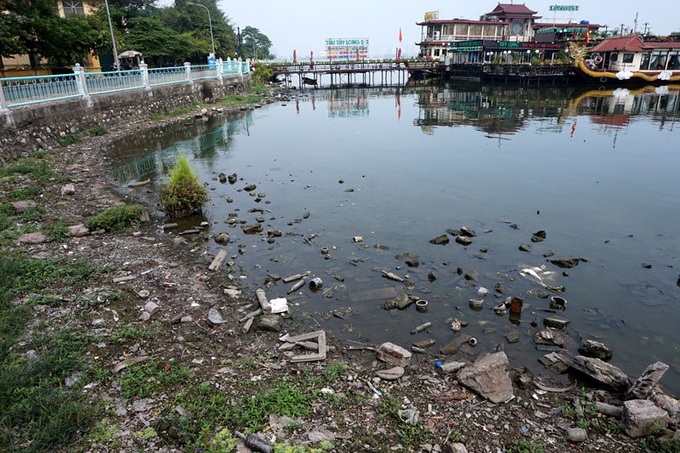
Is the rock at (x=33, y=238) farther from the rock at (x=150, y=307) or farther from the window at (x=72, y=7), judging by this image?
the window at (x=72, y=7)

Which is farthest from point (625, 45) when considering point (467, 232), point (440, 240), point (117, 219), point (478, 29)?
point (117, 219)

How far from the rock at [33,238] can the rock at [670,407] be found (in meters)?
10.4

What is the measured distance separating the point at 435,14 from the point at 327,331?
7656 cm

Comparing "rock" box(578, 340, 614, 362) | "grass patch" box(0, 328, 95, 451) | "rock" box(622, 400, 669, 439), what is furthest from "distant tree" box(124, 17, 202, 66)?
"rock" box(622, 400, 669, 439)

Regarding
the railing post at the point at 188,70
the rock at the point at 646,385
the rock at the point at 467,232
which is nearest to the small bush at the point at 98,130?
the railing post at the point at 188,70

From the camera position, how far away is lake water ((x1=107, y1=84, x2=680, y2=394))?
6.88 m

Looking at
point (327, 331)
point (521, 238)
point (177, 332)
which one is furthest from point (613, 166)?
point (177, 332)

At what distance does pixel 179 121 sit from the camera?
2631 cm

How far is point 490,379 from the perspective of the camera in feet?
17.0

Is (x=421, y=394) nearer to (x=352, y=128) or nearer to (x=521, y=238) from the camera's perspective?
(x=521, y=238)

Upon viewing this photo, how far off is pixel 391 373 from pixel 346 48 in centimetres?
6994

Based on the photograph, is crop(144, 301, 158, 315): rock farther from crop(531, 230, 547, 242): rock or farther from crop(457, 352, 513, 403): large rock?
crop(531, 230, 547, 242): rock

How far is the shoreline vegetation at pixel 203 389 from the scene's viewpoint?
421cm

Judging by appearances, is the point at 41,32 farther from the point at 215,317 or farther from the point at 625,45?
the point at 625,45
